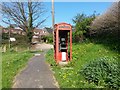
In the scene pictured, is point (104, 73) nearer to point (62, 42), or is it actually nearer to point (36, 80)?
point (36, 80)

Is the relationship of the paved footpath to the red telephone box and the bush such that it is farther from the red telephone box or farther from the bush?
the red telephone box

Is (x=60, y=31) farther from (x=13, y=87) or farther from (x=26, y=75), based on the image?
(x=13, y=87)

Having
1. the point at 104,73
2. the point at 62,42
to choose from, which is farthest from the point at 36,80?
the point at 62,42

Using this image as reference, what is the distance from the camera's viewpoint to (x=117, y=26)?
1903 cm

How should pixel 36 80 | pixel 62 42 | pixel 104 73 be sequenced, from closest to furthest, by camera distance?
pixel 104 73 → pixel 36 80 → pixel 62 42

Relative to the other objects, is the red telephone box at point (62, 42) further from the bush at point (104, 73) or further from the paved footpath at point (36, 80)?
the bush at point (104, 73)

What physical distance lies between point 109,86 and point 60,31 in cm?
829

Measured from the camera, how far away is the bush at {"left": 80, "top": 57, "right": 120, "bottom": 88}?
9.98 m

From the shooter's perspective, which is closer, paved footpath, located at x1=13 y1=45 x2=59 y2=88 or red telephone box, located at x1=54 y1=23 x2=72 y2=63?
paved footpath, located at x1=13 y1=45 x2=59 y2=88

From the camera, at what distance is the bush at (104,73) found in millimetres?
9984

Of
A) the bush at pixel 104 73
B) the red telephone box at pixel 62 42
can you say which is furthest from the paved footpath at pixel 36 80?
the red telephone box at pixel 62 42

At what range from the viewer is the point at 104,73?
34.3 feet

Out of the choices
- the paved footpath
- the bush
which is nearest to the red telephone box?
the paved footpath

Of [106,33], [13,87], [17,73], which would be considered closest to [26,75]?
[17,73]
